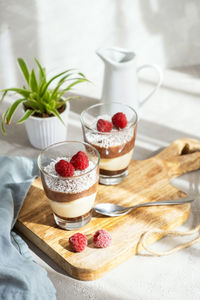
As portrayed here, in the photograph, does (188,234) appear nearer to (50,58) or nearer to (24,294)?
(24,294)

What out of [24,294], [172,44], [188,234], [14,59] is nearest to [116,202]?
[188,234]

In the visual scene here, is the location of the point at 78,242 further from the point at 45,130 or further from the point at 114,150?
the point at 45,130

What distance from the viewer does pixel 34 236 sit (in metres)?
1.10

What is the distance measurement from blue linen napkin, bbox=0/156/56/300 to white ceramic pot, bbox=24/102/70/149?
0.51 ft

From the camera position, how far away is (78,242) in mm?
1034

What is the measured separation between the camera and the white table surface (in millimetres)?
995

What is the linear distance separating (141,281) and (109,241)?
0.11 meters

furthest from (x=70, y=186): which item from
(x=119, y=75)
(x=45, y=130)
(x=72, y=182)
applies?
(x=119, y=75)

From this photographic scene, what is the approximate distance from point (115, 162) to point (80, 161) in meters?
0.18

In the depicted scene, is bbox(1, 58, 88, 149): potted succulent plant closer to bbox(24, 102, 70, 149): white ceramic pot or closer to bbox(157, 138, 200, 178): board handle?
bbox(24, 102, 70, 149): white ceramic pot

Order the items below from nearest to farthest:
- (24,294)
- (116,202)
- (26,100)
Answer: (24,294)
(116,202)
(26,100)

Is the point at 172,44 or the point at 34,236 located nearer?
the point at 34,236

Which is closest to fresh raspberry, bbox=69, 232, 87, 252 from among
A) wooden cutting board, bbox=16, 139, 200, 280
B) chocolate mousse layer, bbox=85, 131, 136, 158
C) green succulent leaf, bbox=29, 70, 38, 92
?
wooden cutting board, bbox=16, 139, 200, 280

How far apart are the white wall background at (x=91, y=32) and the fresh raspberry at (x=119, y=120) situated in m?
0.60
